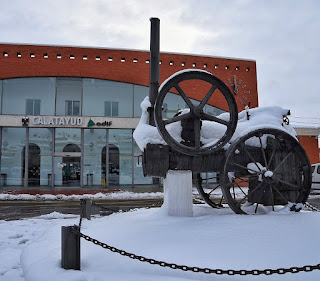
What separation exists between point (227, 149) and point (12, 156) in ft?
56.8

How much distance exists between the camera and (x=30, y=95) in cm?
1950

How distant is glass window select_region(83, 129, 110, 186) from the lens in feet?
65.4

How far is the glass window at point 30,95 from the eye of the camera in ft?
63.6

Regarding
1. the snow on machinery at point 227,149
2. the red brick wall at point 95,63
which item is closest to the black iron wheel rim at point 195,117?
the snow on machinery at point 227,149

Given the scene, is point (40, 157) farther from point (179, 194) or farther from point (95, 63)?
point (179, 194)

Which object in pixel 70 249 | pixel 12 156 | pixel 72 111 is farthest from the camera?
pixel 72 111

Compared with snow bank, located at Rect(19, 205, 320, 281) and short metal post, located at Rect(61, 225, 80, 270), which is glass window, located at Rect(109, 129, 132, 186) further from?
short metal post, located at Rect(61, 225, 80, 270)

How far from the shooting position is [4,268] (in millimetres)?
4105

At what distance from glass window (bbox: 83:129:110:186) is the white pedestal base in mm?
14980

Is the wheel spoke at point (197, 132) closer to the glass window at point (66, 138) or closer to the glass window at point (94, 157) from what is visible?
the glass window at point (94, 157)

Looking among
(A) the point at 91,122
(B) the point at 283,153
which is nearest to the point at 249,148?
(B) the point at 283,153

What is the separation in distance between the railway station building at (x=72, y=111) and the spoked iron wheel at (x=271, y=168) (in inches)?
574

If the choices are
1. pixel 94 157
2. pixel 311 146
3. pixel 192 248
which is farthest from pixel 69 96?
pixel 311 146

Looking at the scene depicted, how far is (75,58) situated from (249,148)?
53.2 ft
